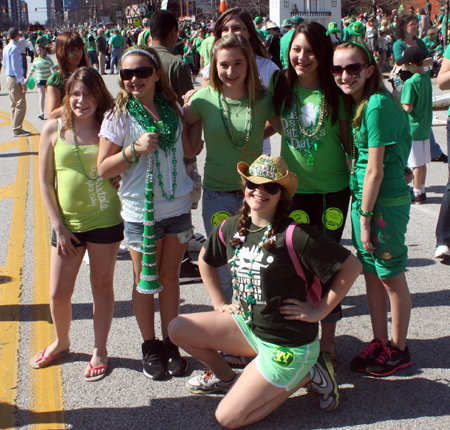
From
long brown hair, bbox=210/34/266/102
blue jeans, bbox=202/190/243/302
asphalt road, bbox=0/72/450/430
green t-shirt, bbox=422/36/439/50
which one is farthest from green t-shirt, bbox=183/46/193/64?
blue jeans, bbox=202/190/243/302

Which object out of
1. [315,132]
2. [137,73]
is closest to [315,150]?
[315,132]

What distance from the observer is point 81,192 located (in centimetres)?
319

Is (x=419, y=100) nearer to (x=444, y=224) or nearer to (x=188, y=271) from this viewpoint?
(x=444, y=224)

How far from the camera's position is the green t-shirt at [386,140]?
2912mm

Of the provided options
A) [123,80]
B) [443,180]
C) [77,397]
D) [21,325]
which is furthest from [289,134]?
[443,180]

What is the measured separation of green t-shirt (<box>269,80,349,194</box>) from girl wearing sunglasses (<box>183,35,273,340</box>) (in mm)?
200

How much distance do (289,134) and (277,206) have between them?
64 cm

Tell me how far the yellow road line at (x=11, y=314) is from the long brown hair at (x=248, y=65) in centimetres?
222

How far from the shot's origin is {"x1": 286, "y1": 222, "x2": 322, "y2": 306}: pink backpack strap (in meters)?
2.70

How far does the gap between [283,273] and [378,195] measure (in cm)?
80

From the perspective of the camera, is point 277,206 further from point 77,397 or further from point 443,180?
point 443,180

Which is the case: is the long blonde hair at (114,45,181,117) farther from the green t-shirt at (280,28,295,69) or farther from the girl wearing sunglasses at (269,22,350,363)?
the green t-shirt at (280,28,295,69)

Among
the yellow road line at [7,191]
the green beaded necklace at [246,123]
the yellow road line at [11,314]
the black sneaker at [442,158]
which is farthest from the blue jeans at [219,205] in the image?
the black sneaker at [442,158]

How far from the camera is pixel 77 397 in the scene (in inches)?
121
